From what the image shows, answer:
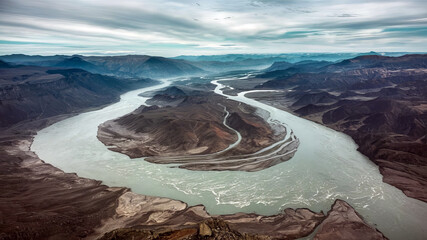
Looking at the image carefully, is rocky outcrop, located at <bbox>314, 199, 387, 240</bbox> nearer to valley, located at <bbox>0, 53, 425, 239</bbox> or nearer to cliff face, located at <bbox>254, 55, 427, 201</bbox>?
valley, located at <bbox>0, 53, 425, 239</bbox>

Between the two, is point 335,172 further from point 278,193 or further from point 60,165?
point 60,165

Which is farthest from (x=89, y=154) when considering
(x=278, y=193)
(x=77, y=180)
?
(x=278, y=193)

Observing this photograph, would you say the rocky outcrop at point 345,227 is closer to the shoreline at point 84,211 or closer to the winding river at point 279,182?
the shoreline at point 84,211

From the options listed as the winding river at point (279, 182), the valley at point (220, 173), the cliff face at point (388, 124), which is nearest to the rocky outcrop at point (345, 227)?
the valley at point (220, 173)

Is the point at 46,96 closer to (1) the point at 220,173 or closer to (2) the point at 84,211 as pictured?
(2) the point at 84,211

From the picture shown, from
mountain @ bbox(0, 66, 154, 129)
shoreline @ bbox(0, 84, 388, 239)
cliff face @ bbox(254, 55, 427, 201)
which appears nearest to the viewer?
shoreline @ bbox(0, 84, 388, 239)

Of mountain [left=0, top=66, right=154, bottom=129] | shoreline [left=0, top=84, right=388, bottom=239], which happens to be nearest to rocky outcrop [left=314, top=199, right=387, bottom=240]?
shoreline [left=0, top=84, right=388, bottom=239]

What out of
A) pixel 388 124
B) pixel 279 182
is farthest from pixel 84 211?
pixel 388 124
